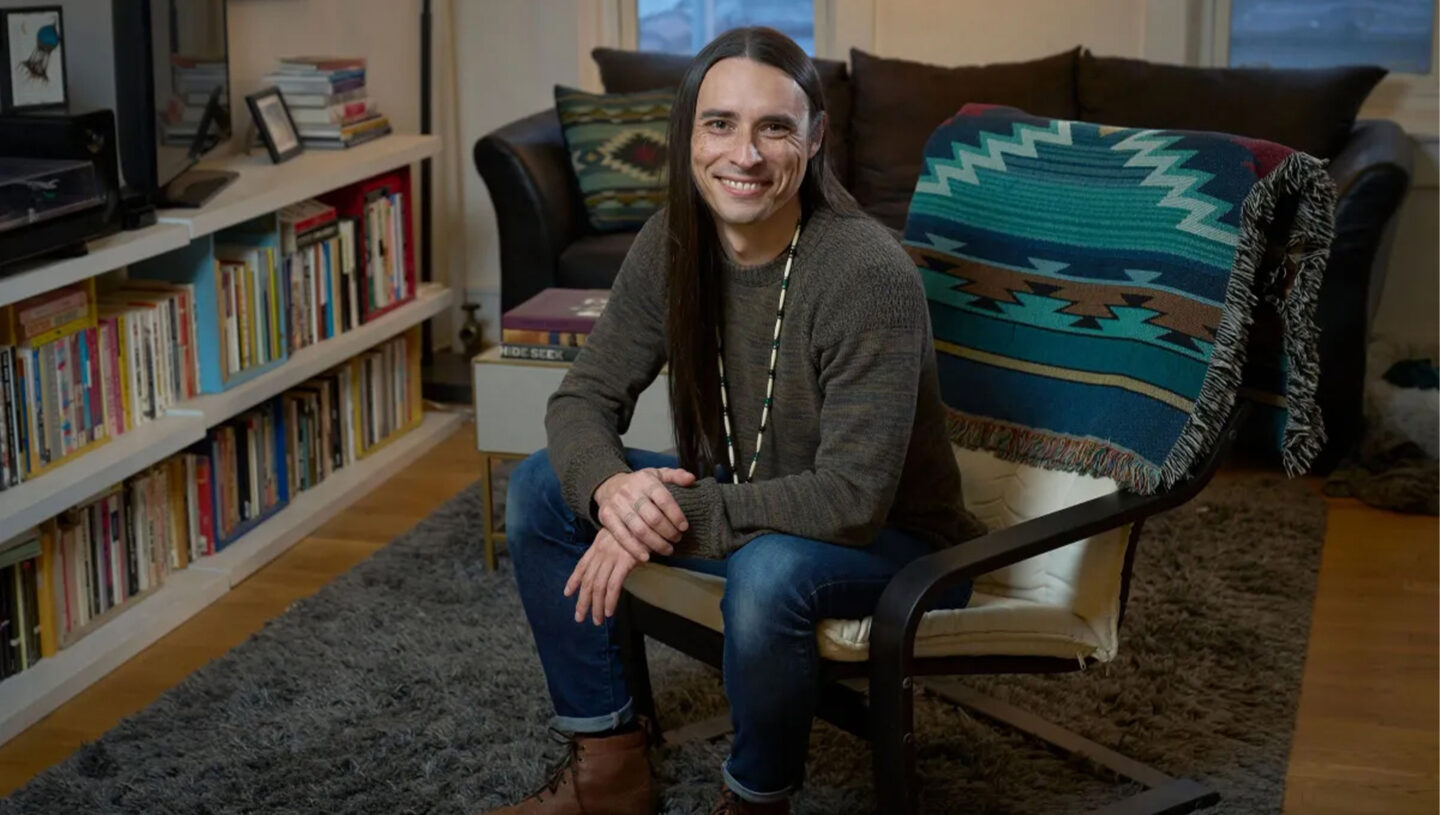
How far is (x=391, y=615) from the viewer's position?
2975mm

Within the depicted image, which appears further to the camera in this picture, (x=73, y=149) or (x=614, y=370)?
(x=73, y=149)

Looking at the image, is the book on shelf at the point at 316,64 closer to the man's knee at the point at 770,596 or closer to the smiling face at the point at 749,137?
the smiling face at the point at 749,137

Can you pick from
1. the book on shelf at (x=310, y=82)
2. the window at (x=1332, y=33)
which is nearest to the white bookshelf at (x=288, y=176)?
the book on shelf at (x=310, y=82)

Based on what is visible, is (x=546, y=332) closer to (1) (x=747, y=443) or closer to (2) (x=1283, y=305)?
(1) (x=747, y=443)

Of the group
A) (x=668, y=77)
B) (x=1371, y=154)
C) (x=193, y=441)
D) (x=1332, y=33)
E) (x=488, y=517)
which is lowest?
(x=488, y=517)

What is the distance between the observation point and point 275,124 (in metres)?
3.62

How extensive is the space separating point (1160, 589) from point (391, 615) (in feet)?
4.38

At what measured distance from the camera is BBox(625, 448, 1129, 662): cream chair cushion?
2.00 metres

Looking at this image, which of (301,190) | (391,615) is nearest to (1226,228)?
(391,615)

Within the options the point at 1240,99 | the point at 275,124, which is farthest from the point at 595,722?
the point at 1240,99

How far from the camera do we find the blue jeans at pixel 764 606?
74.4 inches

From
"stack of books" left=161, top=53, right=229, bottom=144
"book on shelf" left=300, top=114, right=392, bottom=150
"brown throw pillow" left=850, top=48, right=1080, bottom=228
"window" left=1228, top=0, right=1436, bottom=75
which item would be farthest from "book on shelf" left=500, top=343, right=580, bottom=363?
"window" left=1228, top=0, right=1436, bottom=75

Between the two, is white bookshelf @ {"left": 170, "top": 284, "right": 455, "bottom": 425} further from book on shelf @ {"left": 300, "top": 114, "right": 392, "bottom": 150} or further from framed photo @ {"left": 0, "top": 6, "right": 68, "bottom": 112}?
framed photo @ {"left": 0, "top": 6, "right": 68, "bottom": 112}

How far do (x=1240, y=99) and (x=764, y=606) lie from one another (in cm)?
253
